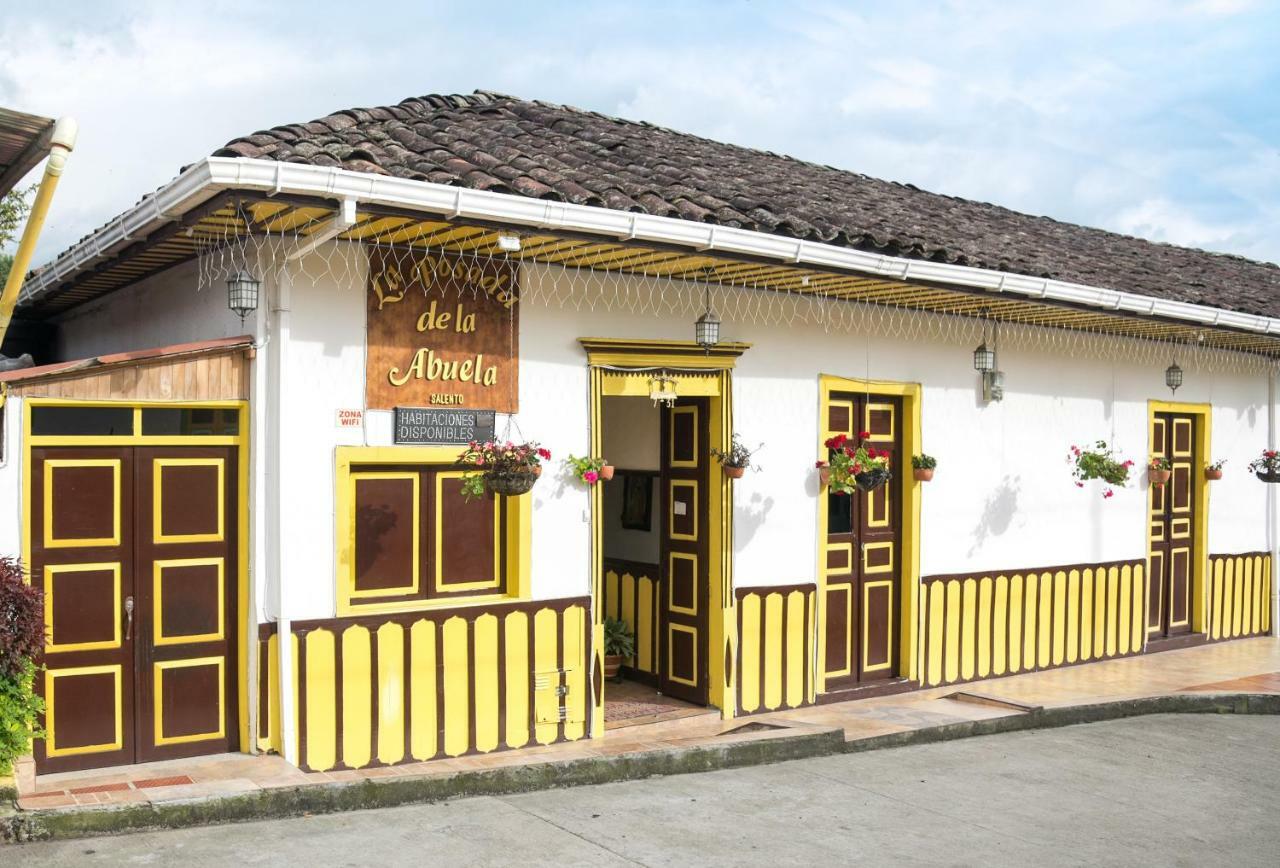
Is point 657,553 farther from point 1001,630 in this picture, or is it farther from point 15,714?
point 15,714

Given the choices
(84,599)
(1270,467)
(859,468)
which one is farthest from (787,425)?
(1270,467)

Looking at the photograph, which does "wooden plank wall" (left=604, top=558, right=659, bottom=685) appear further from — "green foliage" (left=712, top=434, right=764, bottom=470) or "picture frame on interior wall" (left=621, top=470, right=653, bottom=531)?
"green foliage" (left=712, top=434, right=764, bottom=470)

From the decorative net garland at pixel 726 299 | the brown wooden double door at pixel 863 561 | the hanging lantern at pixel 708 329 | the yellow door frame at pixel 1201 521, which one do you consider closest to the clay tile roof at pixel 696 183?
the decorative net garland at pixel 726 299

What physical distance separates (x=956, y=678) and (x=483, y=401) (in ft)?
17.4

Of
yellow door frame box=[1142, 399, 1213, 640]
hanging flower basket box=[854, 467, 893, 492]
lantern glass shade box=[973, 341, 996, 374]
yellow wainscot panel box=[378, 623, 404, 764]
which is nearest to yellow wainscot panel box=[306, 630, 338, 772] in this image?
yellow wainscot panel box=[378, 623, 404, 764]

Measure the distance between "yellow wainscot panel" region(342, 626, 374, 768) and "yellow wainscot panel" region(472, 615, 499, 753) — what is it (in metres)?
0.74

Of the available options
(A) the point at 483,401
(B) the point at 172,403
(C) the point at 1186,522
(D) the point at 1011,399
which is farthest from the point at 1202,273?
(B) the point at 172,403

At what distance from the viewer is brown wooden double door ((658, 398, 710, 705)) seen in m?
9.27

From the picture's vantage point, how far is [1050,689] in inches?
408

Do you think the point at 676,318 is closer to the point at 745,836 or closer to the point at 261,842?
the point at 745,836

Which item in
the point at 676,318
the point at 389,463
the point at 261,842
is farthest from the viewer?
the point at 676,318

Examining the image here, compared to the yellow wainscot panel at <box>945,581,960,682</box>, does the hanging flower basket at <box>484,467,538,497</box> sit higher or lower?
higher

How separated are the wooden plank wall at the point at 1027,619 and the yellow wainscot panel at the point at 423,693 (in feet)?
15.3

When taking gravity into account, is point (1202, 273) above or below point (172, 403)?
above
